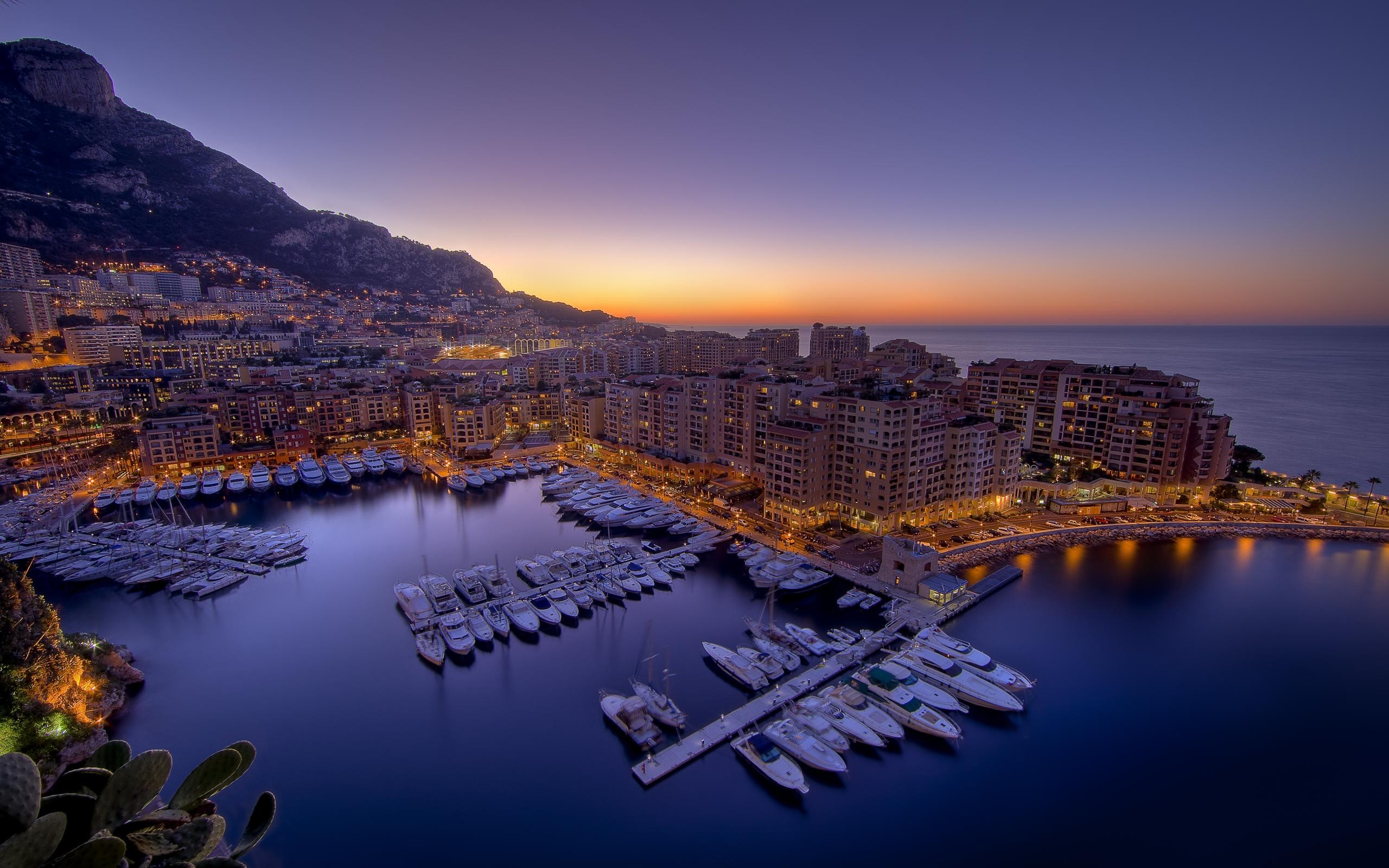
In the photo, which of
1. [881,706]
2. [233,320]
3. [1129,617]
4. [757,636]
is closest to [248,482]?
[757,636]

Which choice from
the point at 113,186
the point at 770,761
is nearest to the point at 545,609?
the point at 770,761

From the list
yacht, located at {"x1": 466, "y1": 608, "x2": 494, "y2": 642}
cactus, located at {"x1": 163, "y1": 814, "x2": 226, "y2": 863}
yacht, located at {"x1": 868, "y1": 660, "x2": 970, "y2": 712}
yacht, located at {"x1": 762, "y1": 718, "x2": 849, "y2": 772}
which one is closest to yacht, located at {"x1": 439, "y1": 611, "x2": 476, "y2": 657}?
yacht, located at {"x1": 466, "y1": 608, "x2": 494, "y2": 642}

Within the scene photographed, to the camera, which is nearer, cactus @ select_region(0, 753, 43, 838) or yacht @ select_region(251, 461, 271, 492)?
cactus @ select_region(0, 753, 43, 838)

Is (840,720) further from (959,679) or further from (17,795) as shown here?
(17,795)

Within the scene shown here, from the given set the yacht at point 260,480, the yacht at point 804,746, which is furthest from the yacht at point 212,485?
the yacht at point 804,746

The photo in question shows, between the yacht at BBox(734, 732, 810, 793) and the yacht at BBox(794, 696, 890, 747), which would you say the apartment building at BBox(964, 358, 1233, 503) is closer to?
the yacht at BBox(794, 696, 890, 747)

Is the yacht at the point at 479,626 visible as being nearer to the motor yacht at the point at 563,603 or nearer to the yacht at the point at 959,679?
the motor yacht at the point at 563,603
